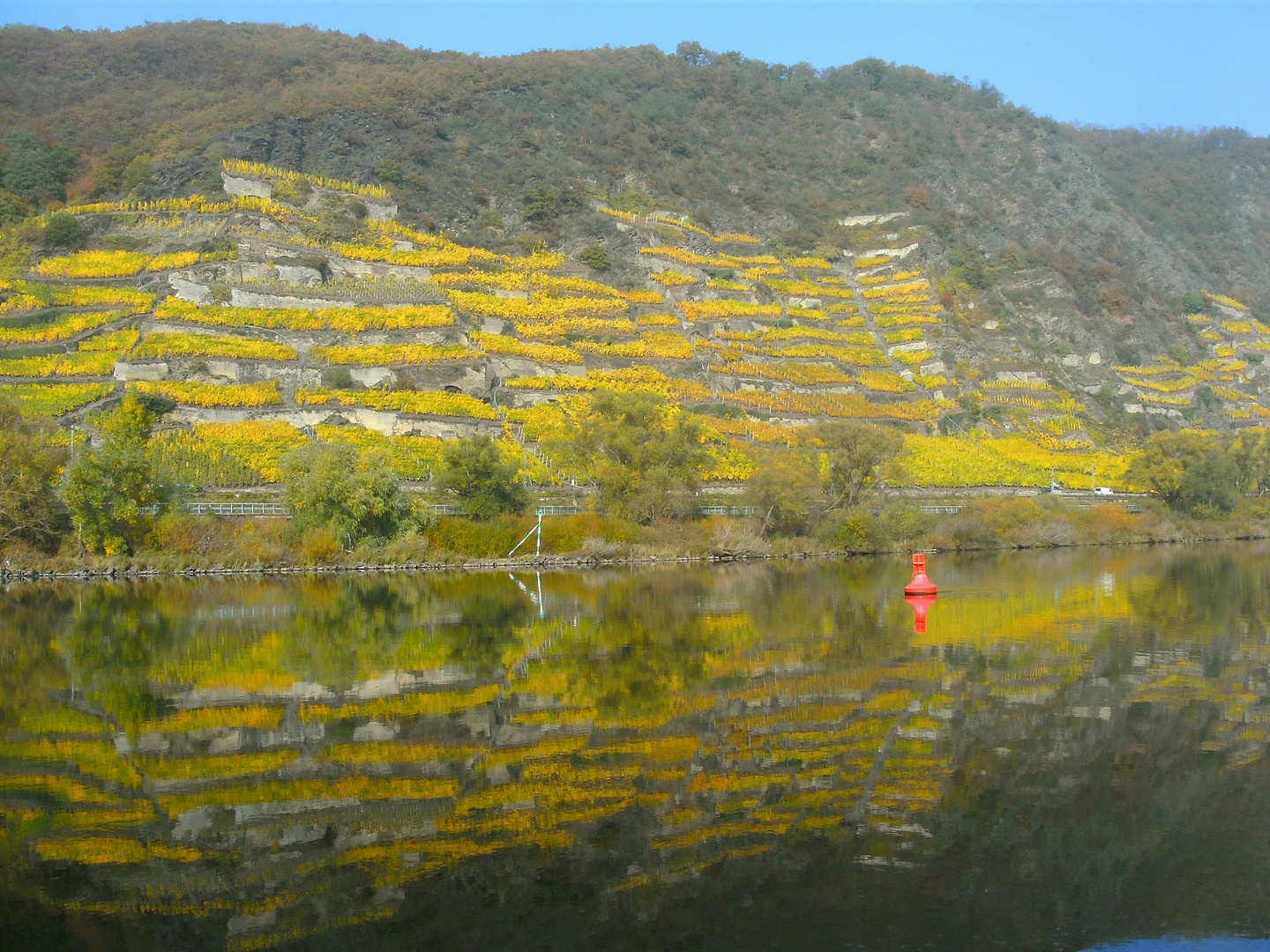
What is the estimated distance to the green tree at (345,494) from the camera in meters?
31.8

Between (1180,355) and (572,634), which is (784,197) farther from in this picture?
(572,634)

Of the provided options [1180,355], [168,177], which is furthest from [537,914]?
[1180,355]

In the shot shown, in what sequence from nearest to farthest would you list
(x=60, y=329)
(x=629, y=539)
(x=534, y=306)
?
(x=629, y=539) → (x=60, y=329) → (x=534, y=306)

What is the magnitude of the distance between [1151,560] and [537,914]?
3407 centimetres

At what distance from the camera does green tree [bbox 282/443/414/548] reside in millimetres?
31781

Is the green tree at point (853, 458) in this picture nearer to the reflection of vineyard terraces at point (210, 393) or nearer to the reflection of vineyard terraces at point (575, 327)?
the reflection of vineyard terraces at point (575, 327)

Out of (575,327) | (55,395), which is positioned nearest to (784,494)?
(575,327)

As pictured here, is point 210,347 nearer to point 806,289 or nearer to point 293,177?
point 293,177

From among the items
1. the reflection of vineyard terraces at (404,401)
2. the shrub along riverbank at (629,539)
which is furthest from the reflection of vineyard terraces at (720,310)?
the shrub along riverbank at (629,539)

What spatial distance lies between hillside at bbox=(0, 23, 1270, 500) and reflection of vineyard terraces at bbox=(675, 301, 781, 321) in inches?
13.1

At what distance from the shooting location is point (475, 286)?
56.2m

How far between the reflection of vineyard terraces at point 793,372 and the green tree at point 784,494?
660 inches

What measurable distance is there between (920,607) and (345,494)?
63.4 ft

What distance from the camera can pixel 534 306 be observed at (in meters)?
56.7
